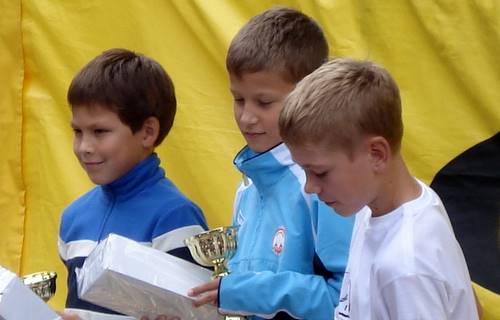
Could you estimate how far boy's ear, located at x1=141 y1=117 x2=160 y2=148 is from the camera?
9.04 ft

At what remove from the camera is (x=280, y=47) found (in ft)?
8.01

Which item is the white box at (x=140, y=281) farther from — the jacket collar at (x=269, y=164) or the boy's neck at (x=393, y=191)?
the boy's neck at (x=393, y=191)

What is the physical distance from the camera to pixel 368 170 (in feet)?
6.28

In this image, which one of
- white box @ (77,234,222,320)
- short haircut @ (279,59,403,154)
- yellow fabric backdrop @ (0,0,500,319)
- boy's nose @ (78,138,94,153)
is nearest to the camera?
short haircut @ (279,59,403,154)

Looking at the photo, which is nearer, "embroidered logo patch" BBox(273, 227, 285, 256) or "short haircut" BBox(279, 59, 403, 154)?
"short haircut" BBox(279, 59, 403, 154)

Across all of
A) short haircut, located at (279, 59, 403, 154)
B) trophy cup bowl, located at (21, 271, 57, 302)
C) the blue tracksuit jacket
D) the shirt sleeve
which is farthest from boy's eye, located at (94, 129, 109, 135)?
the shirt sleeve

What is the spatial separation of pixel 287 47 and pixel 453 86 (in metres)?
0.68

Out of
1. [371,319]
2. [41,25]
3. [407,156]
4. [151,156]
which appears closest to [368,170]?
[371,319]

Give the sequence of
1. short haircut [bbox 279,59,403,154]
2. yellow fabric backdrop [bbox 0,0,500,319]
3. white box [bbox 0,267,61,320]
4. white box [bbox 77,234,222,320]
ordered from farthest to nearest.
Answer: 1. yellow fabric backdrop [bbox 0,0,500,319]
2. white box [bbox 77,234,222,320]
3. white box [bbox 0,267,61,320]
4. short haircut [bbox 279,59,403,154]

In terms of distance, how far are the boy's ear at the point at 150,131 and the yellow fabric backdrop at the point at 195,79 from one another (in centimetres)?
58

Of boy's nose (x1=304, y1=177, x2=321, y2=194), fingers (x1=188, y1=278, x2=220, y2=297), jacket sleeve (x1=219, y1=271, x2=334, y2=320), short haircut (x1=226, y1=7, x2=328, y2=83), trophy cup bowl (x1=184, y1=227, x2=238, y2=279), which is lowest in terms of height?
jacket sleeve (x1=219, y1=271, x2=334, y2=320)

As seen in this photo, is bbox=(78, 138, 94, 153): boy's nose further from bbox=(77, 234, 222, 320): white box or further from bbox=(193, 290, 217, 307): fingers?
bbox=(193, 290, 217, 307): fingers

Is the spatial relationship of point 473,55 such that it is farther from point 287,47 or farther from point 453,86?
point 287,47

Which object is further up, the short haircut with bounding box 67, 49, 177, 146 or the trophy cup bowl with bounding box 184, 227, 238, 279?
the short haircut with bounding box 67, 49, 177, 146
